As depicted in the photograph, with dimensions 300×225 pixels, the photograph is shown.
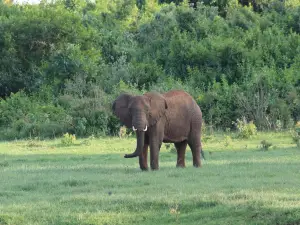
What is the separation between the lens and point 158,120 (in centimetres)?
1709

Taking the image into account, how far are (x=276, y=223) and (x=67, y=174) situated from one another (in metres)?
6.87

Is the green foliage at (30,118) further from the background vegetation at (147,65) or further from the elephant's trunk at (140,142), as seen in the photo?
the elephant's trunk at (140,142)

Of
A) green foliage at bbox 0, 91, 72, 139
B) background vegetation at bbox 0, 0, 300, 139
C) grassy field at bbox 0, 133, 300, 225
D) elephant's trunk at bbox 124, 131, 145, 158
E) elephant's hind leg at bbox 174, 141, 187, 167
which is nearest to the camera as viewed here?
grassy field at bbox 0, 133, 300, 225

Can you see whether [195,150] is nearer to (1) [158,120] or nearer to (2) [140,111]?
(1) [158,120]

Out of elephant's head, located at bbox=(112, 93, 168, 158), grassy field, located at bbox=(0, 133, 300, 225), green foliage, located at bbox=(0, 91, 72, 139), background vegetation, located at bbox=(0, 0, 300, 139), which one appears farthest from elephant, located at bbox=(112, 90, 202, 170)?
green foliage, located at bbox=(0, 91, 72, 139)

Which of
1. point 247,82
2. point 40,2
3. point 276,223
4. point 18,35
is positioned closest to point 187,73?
point 247,82

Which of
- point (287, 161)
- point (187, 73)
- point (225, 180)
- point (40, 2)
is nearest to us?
point (225, 180)

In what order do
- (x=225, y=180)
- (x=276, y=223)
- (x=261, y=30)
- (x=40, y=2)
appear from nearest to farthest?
(x=276, y=223), (x=225, y=180), (x=261, y=30), (x=40, y=2)

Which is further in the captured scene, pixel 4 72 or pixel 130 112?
pixel 4 72

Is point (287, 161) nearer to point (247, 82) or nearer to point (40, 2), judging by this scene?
point (247, 82)

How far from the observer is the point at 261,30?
4031 cm

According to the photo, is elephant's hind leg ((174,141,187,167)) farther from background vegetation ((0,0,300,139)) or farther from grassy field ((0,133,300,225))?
background vegetation ((0,0,300,139))

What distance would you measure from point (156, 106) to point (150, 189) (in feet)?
11.5

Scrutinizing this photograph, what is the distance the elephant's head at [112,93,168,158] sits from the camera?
16547 mm
